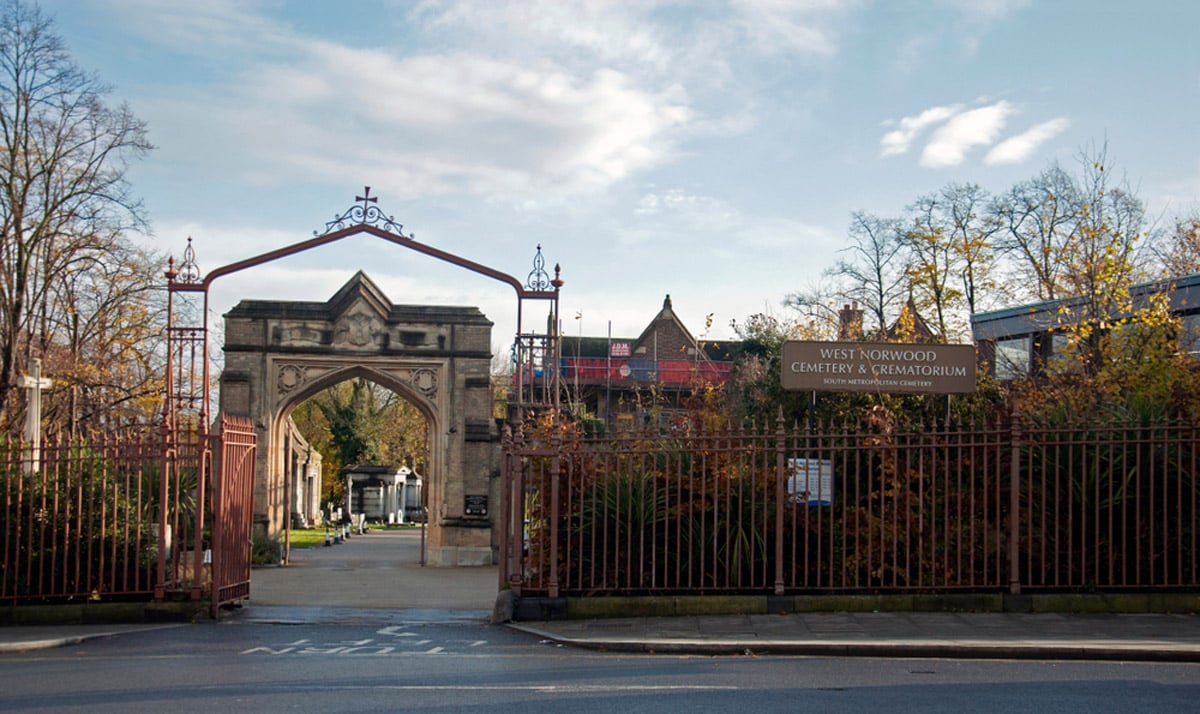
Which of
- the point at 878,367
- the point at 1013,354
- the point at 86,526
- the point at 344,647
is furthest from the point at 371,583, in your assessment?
the point at 1013,354

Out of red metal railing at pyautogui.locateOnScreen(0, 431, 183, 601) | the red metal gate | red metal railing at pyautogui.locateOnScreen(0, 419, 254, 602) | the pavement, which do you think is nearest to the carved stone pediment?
the pavement

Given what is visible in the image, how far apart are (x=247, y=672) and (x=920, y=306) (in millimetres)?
31407

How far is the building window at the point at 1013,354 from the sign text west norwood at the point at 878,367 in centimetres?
2036

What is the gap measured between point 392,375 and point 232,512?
12.3 metres

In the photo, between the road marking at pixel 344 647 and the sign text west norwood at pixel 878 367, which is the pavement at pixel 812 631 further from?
the sign text west norwood at pixel 878 367

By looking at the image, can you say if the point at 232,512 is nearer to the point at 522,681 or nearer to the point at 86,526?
the point at 86,526

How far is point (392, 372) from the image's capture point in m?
27.0

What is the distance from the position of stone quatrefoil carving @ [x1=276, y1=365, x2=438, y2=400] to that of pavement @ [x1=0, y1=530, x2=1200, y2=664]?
10.1m

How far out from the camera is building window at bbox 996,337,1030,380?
35.3 m

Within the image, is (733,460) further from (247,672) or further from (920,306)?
(920,306)

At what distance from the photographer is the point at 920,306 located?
38.2 meters

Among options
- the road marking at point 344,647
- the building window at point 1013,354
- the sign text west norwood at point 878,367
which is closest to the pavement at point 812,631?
the road marking at point 344,647

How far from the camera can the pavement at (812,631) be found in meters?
11.0

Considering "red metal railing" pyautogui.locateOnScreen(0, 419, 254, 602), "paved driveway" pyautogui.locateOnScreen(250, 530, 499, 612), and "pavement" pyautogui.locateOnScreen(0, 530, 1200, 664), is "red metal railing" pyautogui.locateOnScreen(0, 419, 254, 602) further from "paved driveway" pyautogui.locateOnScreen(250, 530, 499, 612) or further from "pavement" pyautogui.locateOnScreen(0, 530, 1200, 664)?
"paved driveway" pyautogui.locateOnScreen(250, 530, 499, 612)
